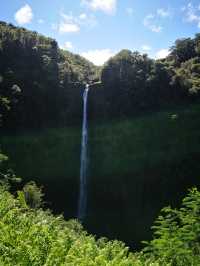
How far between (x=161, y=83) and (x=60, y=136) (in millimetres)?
12287

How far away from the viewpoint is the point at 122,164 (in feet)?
151

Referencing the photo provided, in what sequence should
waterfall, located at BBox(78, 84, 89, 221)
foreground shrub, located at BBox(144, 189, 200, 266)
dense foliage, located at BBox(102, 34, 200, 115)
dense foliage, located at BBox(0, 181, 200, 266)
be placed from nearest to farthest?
dense foliage, located at BBox(0, 181, 200, 266) → foreground shrub, located at BBox(144, 189, 200, 266) → waterfall, located at BBox(78, 84, 89, 221) → dense foliage, located at BBox(102, 34, 200, 115)

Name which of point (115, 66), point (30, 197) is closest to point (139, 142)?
point (115, 66)

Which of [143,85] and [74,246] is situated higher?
[143,85]

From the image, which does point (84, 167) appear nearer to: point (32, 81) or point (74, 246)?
point (32, 81)

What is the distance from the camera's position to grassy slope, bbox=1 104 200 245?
42.0 meters

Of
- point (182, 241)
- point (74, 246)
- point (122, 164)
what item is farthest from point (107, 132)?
point (74, 246)

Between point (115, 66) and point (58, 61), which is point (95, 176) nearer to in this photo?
point (115, 66)

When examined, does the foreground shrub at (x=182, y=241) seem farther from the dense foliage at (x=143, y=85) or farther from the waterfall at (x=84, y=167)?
the dense foliage at (x=143, y=85)

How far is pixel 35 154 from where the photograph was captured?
44719mm

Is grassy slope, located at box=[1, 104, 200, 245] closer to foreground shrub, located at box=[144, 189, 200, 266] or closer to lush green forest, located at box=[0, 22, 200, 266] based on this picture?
lush green forest, located at box=[0, 22, 200, 266]

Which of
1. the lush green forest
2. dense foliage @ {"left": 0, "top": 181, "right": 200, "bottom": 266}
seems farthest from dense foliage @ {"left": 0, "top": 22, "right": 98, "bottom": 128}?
dense foliage @ {"left": 0, "top": 181, "right": 200, "bottom": 266}

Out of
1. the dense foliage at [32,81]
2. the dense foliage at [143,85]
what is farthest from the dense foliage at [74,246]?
the dense foliage at [143,85]

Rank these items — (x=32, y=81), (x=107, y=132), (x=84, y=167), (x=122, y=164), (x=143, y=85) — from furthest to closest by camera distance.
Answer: (x=32, y=81), (x=143, y=85), (x=107, y=132), (x=122, y=164), (x=84, y=167)
